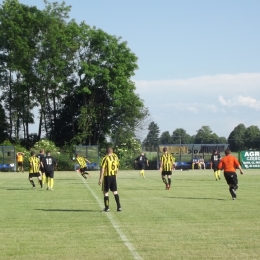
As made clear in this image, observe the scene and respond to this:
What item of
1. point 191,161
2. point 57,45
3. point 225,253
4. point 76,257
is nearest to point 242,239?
point 225,253

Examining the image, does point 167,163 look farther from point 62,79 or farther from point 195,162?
point 62,79

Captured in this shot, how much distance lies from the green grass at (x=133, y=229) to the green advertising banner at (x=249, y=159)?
1713 inches

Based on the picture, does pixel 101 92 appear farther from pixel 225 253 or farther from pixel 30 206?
pixel 225 253

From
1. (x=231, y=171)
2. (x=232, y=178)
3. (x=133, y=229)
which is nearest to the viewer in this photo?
(x=133, y=229)

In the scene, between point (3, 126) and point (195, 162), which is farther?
point (3, 126)

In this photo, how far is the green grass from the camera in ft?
37.7

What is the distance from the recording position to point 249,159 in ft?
217

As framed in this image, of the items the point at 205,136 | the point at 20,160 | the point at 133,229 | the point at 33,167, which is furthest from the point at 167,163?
the point at 205,136

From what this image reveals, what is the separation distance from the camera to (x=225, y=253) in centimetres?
1123

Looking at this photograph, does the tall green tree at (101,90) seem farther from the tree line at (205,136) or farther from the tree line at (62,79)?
the tree line at (205,136)

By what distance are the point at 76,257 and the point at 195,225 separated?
4766 mm

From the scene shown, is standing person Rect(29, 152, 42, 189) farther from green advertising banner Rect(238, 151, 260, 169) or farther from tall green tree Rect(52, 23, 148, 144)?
tall green tree Rect(52, 23, 148, 144)

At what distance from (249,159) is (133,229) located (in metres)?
53.1

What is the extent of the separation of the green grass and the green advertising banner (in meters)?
43.5
